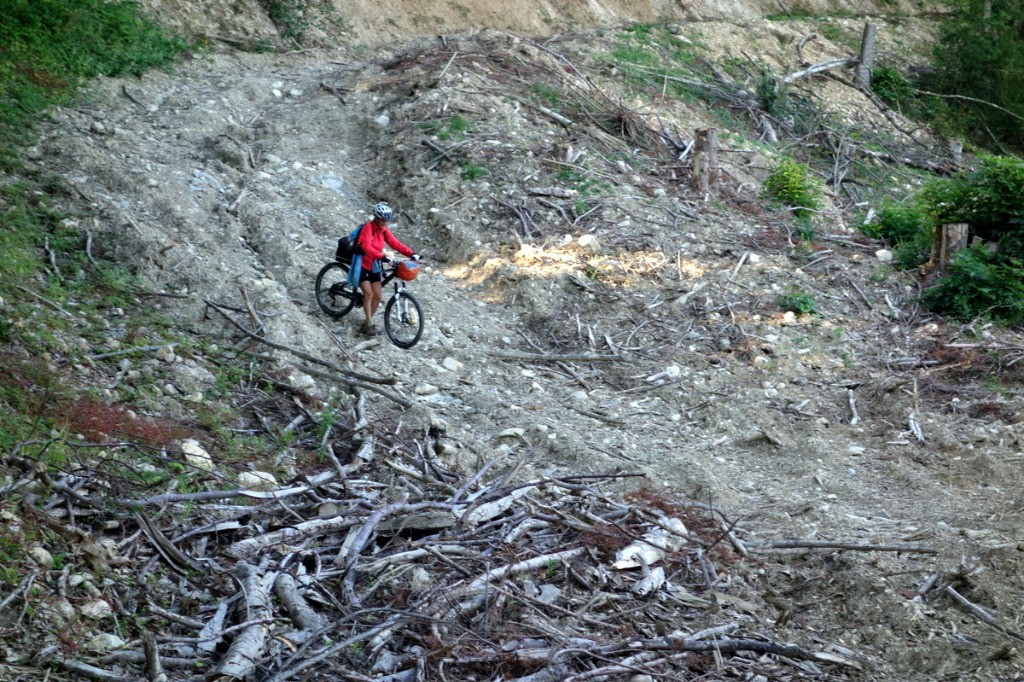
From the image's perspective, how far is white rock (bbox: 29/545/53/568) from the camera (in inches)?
228

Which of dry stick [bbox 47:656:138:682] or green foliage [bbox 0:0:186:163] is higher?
green foliage [bbox 0:0:186:163]

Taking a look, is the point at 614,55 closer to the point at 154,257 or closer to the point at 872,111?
the point at 872,111

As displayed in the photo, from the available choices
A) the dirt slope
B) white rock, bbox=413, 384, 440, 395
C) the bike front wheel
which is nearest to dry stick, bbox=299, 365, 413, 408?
white rock, bbox=413, 384, 440, 395

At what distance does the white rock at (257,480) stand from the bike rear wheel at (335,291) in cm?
385

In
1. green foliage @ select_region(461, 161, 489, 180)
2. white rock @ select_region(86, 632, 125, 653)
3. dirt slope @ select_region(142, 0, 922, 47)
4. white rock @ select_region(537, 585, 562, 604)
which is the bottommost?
white rock @ select_region(537, 585, 562, 604)

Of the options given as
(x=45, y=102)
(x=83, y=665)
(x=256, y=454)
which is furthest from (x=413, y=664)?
(x=45, y=102)

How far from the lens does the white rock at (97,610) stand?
5617mm

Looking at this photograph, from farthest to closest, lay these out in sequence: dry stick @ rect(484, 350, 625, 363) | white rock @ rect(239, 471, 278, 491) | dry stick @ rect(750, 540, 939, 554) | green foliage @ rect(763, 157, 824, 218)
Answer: green foliage @ rect(763, 157, 824, 218) < dry stick @ rect(484, 350, 625, 363) < white rock @ rect(239, 471, 278, 491) < dry stick @ rect(750, 540, 939, 554)

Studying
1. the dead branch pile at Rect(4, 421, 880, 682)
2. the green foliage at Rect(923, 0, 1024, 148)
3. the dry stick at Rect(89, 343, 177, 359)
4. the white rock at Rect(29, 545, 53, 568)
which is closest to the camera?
the dead branch pile at Rect(4, 421, 880, 682)

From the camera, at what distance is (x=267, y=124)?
15727 millimetres

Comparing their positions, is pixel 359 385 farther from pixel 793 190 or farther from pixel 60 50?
pixel 793 190

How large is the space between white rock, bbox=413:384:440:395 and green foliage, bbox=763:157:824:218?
25.4 feet

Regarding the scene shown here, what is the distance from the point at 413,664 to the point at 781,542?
3.38 m

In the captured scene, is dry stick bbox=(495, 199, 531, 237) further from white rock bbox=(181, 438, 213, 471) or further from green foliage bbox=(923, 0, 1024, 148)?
green foliage bbox=(923, 0, 1024, 148)
